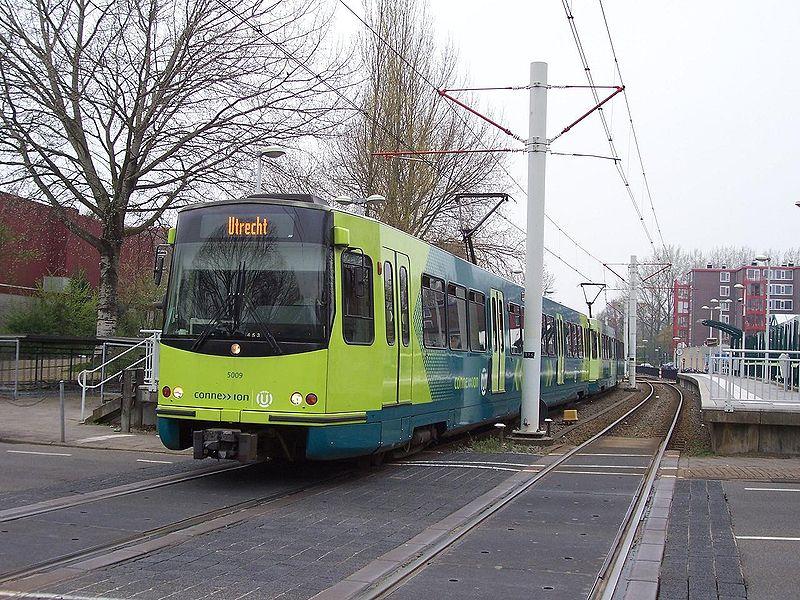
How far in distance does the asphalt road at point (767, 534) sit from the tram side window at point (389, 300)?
437 centimetres

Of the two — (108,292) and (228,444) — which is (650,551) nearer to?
(228,444)

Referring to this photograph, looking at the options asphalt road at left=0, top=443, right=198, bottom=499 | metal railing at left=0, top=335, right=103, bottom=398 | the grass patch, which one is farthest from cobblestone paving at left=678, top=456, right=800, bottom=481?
metal railing at left=0, top=335, right=103, bottom=398

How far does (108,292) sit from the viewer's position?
24.4 m

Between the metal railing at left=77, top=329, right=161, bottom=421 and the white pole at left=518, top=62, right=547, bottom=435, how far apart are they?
248 inches

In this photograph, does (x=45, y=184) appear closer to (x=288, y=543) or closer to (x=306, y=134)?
(x=306, y=134)

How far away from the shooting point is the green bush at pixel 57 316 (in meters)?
30.4

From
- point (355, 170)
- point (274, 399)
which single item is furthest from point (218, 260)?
point (355, 170)

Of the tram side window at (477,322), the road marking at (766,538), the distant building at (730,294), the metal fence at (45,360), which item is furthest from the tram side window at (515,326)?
the distant building at (730,294)

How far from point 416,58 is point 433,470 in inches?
996

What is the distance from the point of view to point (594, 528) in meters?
9.01

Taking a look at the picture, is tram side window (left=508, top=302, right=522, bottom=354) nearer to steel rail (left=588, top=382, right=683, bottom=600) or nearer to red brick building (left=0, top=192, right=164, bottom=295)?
steel rail (left=588, top=382, right=683, bottom=600)

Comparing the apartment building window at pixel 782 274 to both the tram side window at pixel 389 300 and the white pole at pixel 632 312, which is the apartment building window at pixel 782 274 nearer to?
the white pole at pixel 632 312

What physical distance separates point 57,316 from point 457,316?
19.5 metres

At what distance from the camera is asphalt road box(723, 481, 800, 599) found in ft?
23.0
